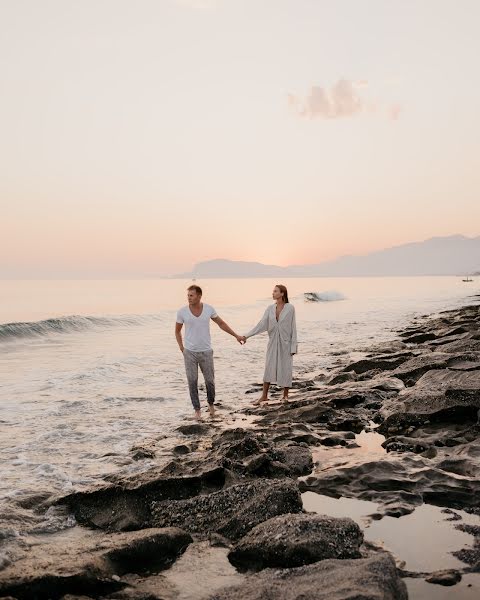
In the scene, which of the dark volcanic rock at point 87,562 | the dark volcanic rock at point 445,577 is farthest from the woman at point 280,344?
the dark volcanic rock at point 445,577

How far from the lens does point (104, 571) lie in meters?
3.90

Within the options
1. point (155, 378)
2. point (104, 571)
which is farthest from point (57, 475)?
point (155, 378)

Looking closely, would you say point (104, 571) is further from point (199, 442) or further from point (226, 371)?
point (226, 371)

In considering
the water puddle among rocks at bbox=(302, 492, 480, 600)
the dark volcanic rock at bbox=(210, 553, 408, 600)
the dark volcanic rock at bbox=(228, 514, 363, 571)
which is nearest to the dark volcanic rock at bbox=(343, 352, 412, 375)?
the water puddle among rocks at bbox=(302, 492, 480, 600)

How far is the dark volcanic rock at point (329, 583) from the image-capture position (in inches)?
128

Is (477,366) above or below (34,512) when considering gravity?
above

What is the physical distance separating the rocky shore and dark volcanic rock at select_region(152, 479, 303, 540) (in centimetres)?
1

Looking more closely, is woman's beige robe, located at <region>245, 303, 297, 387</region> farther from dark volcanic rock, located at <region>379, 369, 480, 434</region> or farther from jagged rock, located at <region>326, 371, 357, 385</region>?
dark volcanic rock, located at <region>379, 369, 480, 434</region>

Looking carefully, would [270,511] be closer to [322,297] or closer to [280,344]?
[280,344]

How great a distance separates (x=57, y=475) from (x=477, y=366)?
265 inches

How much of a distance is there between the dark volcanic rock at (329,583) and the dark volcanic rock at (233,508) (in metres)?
0.93

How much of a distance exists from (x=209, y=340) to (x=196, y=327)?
1.71 ft

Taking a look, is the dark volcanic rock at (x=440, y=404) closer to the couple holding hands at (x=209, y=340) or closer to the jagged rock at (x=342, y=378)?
the couple holding hands at (x=209, y=340)

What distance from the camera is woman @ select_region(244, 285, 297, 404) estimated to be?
10961 millimetres
